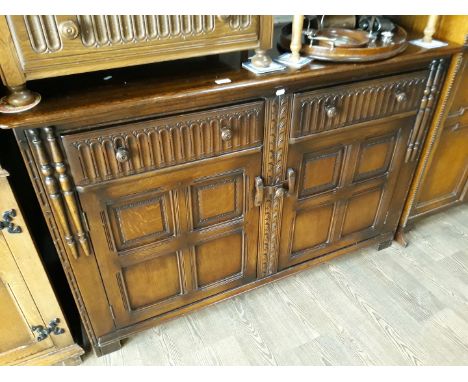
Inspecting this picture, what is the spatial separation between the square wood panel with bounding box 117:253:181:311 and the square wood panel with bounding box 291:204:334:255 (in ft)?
1.35

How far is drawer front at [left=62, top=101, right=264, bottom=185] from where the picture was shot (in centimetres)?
81

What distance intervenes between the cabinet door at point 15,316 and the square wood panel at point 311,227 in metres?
0.79

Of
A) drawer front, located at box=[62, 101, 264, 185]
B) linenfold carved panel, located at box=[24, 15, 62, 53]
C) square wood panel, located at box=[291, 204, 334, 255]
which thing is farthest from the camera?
square wood panel, located at box=[291, 204, 334, 255]

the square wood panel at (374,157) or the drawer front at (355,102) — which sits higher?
the drawer front at (355,102)

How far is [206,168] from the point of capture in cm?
96

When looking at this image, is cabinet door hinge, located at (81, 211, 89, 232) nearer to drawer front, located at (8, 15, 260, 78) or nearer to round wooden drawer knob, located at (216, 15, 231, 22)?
drawer front, located at (8, 15, 260, 78)

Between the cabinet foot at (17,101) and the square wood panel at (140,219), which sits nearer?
the cabinet foot at (17,101)

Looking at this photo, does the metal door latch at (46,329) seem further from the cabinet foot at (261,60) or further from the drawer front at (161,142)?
the cabinet foot at (261,60)

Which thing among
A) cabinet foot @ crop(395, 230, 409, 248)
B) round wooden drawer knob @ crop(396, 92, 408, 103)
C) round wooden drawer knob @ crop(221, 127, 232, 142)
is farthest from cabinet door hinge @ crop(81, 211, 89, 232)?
cabinet foot @ crop(395, 230, 409, 248)

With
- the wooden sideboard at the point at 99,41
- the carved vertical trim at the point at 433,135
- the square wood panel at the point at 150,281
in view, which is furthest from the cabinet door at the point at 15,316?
the carved vertical trim at the point at 433,135

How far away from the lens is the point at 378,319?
131 centimetres

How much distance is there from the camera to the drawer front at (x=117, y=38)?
0.70 metres
